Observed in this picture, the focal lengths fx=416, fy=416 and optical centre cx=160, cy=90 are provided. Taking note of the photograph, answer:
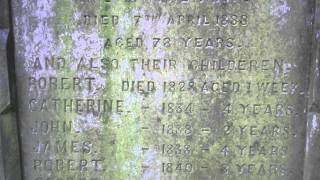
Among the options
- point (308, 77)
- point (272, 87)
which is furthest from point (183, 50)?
point (308, 77)

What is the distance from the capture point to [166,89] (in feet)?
8.12

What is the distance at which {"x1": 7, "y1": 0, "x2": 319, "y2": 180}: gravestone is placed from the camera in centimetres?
238

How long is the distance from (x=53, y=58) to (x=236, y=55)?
3.52 ft

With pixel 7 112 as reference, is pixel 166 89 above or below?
above

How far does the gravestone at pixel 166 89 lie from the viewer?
7.79 ft

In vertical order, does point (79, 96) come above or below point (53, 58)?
below

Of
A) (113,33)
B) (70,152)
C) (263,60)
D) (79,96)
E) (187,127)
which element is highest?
(113,33)

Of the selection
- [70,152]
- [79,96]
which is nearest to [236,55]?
[79,96]

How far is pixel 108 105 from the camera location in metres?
2.50

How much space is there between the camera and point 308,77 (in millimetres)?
2396

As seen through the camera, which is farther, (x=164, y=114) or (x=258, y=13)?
(x=164, y=114)

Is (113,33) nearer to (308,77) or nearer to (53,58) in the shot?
(53,58)

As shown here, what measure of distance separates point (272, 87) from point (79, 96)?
1.15 meters

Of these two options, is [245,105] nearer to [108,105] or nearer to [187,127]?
[187,127]
